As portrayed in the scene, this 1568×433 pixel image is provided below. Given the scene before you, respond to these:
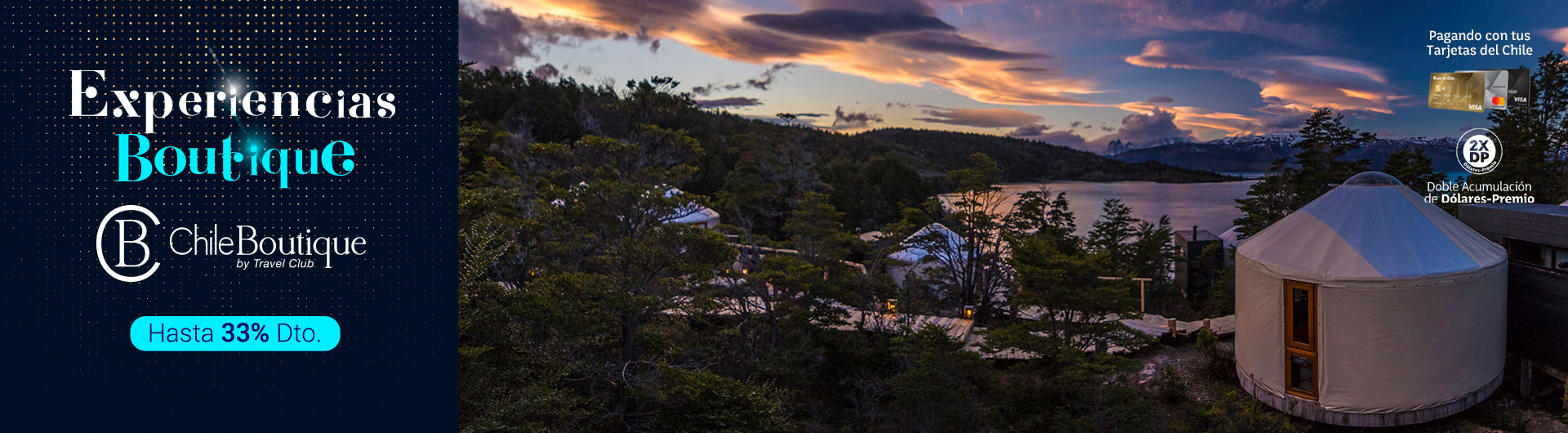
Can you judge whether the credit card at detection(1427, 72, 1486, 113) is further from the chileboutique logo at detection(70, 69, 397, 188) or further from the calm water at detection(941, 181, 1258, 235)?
the chileboutique logo at detection(70, 69, 397, 188)

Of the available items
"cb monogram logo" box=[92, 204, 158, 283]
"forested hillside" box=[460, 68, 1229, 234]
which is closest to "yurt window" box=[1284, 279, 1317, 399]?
"cb monogram logo" box=[92, 204, 158, 283]

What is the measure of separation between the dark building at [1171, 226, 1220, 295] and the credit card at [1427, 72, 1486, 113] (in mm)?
5508

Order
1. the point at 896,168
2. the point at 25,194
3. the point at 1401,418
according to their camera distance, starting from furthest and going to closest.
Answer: the point at 896,168, the point at 1401,418, the point at 25,194

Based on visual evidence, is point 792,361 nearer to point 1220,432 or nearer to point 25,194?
point 1220,432

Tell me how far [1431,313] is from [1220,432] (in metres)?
2.67

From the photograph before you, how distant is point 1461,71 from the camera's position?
30.8 ft

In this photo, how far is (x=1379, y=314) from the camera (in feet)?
21.7

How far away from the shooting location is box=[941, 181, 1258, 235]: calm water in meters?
20.4

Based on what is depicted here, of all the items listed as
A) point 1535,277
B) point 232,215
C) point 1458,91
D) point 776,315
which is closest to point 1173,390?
point 1535,277

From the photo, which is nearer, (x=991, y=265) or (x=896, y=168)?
(x=991, y=265)

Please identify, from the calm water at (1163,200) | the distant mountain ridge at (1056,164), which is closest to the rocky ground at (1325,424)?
the calm water at (1163,200)

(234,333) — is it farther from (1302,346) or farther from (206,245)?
(1302,346)

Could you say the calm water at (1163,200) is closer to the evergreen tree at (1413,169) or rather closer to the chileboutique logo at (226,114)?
the evergreen tree at (1413,169)

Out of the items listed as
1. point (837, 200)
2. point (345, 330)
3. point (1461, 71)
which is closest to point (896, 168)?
point (837, 200)
